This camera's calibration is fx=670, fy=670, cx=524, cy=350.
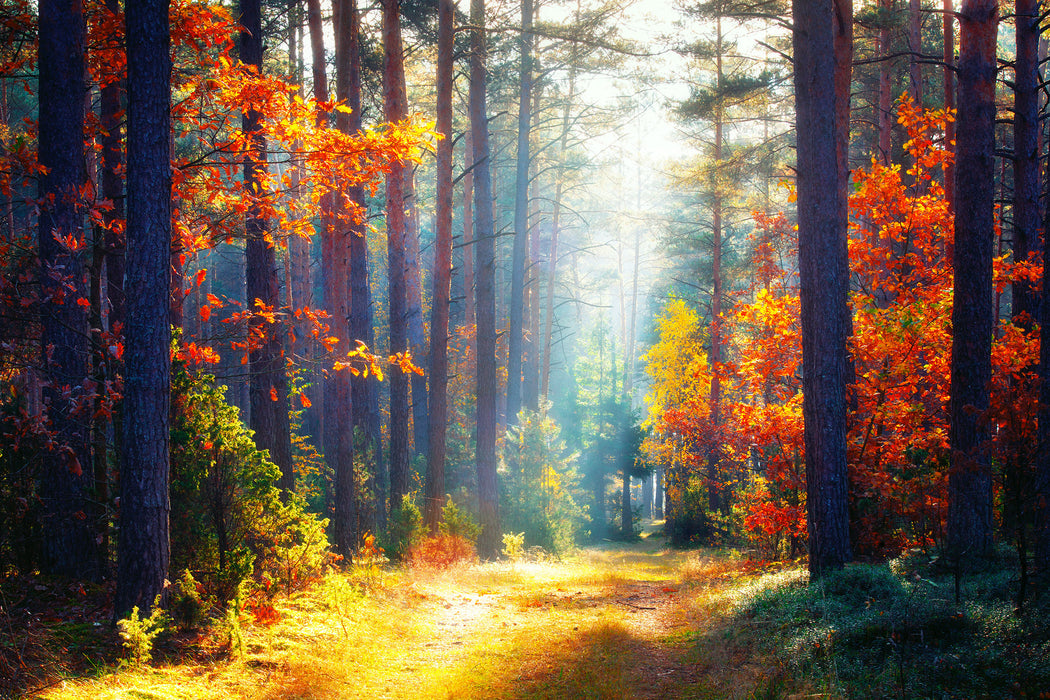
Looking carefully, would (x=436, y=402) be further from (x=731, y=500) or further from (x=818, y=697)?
(x=731, y=500)

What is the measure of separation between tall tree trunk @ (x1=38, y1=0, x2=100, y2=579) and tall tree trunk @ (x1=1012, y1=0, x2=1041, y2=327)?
1277 cm

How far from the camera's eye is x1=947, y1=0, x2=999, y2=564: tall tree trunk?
27.3 ft

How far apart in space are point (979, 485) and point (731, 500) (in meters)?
15.9

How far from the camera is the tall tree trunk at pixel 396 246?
13.1 meters

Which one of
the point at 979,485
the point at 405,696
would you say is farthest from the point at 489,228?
the point at 405,696

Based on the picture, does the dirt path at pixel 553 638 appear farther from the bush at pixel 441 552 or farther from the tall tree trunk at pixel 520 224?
the tall tree trunk at pixel 520 224

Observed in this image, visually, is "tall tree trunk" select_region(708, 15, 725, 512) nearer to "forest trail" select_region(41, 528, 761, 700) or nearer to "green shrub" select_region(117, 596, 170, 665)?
"forest trail" select_region(41, 528, 761, 700)

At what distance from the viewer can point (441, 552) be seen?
40.2ft

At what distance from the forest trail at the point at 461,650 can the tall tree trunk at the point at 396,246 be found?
451 centimetres

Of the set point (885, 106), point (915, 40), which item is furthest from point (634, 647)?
point (915, 40)

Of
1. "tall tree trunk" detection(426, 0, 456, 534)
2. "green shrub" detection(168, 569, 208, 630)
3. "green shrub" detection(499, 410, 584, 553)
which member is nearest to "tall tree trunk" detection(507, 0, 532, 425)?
"green shrub" detection(499, 410, 584, 553)

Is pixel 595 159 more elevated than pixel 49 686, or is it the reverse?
pixel 595 159

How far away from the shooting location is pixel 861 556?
9141mm

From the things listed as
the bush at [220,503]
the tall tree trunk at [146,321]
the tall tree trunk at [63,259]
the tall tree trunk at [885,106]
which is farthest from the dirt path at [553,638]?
the tall tree trunk at [885,106]
